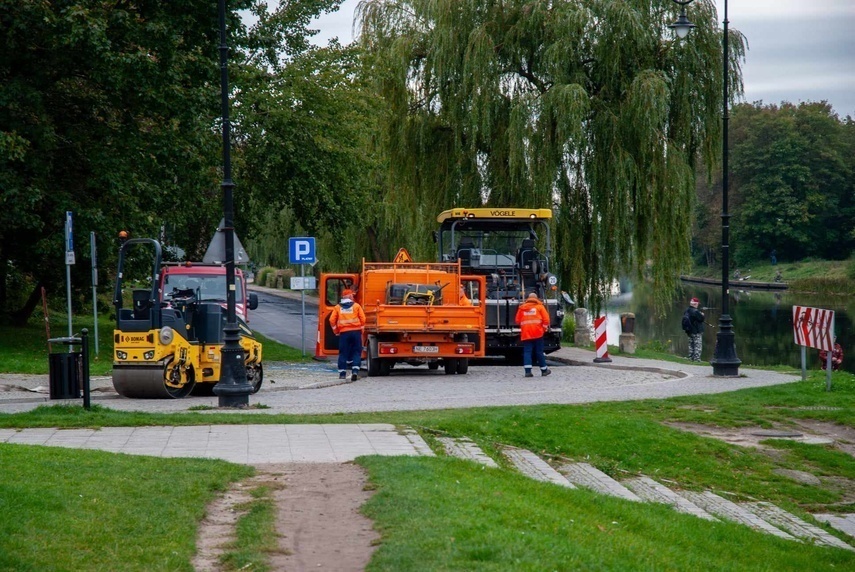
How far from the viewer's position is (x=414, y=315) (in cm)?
2405

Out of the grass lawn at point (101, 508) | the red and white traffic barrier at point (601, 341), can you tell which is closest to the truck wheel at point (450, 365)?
the red and white traffic barrier at point (601, 341)

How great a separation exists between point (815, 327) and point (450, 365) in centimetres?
777

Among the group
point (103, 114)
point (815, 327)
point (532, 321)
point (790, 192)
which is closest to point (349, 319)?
point (532, 321)

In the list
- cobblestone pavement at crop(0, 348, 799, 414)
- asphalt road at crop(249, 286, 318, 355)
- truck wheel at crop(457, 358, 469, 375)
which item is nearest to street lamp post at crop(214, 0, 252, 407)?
cobblestone pavement at crop(0, 348, 799, 414)

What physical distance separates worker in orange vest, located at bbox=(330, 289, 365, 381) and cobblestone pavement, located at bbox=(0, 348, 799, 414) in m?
0.36

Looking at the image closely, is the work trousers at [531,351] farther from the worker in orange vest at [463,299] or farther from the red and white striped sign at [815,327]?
the red and white striped sign at [815,327]

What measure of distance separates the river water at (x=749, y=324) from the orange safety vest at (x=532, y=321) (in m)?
10.5

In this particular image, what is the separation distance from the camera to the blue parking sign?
30.1 m

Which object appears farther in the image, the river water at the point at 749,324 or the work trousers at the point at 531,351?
the river water at the point at 749,324

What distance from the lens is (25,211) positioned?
2561cm

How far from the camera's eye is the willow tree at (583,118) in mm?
31469

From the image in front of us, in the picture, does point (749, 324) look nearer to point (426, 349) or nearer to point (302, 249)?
point (302, 249)

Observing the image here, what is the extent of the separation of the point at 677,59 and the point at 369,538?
2618 cm

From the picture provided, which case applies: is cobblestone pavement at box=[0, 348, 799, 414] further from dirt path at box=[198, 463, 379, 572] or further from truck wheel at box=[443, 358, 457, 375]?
dirt path at box=[198, 463, 379, 572]
